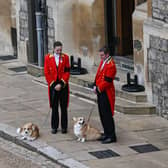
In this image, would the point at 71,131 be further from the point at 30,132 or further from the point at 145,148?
the point at 145,148

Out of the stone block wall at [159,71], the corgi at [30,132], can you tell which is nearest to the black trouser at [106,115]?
the corgi at [30,132]

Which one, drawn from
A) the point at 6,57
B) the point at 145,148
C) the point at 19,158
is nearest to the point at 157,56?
the point at 145,148

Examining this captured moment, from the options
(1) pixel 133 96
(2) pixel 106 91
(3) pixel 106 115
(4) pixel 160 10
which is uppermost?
(4) pixel 160 10

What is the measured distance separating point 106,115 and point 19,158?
5.49 ft

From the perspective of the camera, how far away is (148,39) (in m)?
15.9

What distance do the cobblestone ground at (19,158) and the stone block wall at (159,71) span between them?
3.09 meters

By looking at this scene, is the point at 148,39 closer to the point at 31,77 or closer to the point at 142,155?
the point at 142,155

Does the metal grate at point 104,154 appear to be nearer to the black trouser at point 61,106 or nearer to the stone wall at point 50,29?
the black trouser at point 61,106

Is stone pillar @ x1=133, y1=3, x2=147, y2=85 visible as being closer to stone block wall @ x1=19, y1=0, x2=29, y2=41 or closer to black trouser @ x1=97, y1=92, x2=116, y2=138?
black trouser @ x1=97, y1=92, x2=116, y2=138

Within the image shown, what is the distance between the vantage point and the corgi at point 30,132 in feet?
46.4

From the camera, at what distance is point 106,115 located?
1388 centimetres

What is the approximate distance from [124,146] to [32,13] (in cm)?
768

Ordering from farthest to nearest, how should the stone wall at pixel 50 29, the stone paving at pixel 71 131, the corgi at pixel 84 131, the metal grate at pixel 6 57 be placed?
the metal grate at pixel 6 57 → the stone wall at pixel 50 29 → the corgi at pixel 84 131 → the stone paving at pixel 71 131

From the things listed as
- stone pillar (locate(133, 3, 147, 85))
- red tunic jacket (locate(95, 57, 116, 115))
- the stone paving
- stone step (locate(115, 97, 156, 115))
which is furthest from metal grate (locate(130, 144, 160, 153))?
stone pillar (locate(133, 3, 147, 85))
